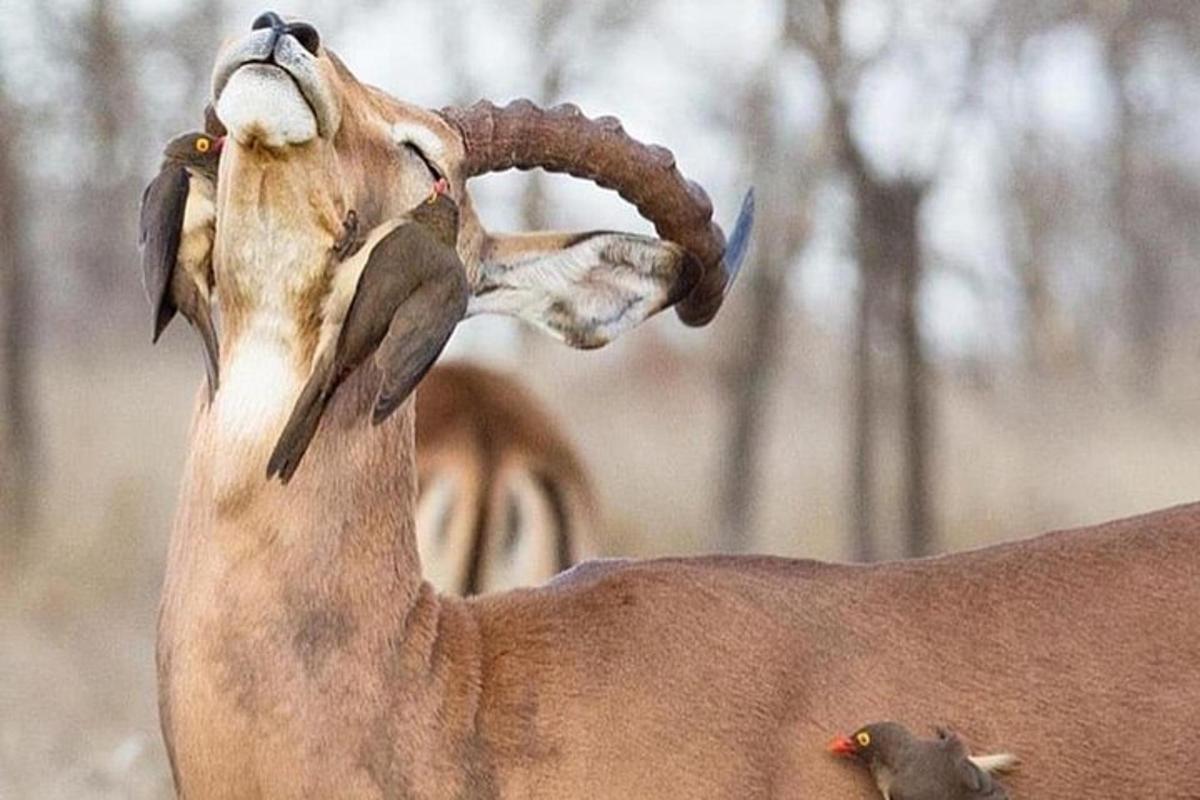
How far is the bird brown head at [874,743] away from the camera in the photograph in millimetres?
3736

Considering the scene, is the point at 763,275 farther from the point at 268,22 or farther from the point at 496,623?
the point at 268,22

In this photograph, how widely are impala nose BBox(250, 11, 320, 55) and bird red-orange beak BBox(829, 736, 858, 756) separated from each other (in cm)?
128

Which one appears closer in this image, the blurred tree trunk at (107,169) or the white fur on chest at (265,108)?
the white fur on chest at (265,108)

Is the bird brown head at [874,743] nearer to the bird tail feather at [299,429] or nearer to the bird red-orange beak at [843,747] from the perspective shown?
the bird red-orange beak at [843,747]

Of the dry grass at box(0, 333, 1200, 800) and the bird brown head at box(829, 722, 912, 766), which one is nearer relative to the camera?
the bird brown head at box(829, 722, 912, 766)

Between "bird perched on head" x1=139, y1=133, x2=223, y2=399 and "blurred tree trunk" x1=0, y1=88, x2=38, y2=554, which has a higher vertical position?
"blurred tree trunk" x1=0, y1=88, x2=38, y2=554

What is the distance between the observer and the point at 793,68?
13891 millimetres

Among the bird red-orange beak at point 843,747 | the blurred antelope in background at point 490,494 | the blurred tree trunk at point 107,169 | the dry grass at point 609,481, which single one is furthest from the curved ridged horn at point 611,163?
the blurred tree trunk at point 107,169

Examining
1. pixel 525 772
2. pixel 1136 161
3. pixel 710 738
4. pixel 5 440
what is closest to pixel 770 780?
pixel 710 738

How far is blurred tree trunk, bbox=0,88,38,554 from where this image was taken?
12719 mm

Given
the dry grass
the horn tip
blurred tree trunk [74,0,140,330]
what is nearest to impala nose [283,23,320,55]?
the horn tip

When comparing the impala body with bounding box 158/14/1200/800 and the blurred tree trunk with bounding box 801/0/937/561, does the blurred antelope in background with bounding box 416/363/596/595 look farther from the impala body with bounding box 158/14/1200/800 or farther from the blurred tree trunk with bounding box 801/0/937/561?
the blurred tree trunk with bounding box 801/0/937/561

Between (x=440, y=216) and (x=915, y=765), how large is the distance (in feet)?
3.48

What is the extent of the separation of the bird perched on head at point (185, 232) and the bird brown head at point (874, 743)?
108cm
